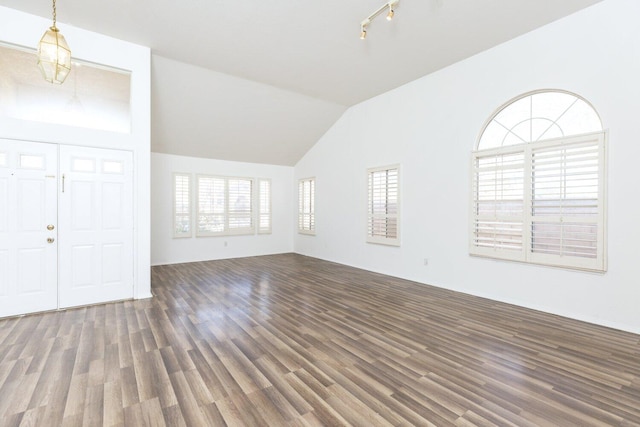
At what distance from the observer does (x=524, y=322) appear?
3.30 meters

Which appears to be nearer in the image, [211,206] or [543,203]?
[543,203]

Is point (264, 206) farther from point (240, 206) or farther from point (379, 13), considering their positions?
point (379, 13)

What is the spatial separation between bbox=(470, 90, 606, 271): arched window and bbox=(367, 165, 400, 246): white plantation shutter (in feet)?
4.81

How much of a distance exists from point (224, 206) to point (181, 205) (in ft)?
3.36

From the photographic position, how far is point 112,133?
3.94 meters

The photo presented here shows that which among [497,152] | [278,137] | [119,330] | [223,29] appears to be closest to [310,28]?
[223,29]

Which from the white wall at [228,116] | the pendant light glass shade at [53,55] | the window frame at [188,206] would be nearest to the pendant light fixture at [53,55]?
the pendant light glass shade at [53,55]

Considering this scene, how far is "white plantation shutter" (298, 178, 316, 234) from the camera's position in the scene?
7.95m

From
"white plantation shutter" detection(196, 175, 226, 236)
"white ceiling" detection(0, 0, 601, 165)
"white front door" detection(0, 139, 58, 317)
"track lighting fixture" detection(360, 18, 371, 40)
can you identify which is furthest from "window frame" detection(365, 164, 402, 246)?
"white front door" detection(0, 139, 58, 317)

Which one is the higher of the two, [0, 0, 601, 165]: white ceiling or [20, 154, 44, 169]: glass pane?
[0, 0, 601, 165]: white ceiling

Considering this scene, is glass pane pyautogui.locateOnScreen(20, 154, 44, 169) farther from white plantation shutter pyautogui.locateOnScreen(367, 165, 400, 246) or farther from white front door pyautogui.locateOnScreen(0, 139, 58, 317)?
white plantation shutter pyautogui.locateOnScreen(367, 165, 400, 246)

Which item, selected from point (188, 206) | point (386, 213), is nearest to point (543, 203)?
point (386, 213)

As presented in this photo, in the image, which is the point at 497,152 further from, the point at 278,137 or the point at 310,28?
the point at 278,137

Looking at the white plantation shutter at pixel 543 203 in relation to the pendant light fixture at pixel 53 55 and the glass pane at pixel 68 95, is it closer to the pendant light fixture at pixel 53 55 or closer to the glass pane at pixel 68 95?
the pendant light fixture at pixel 53 55
